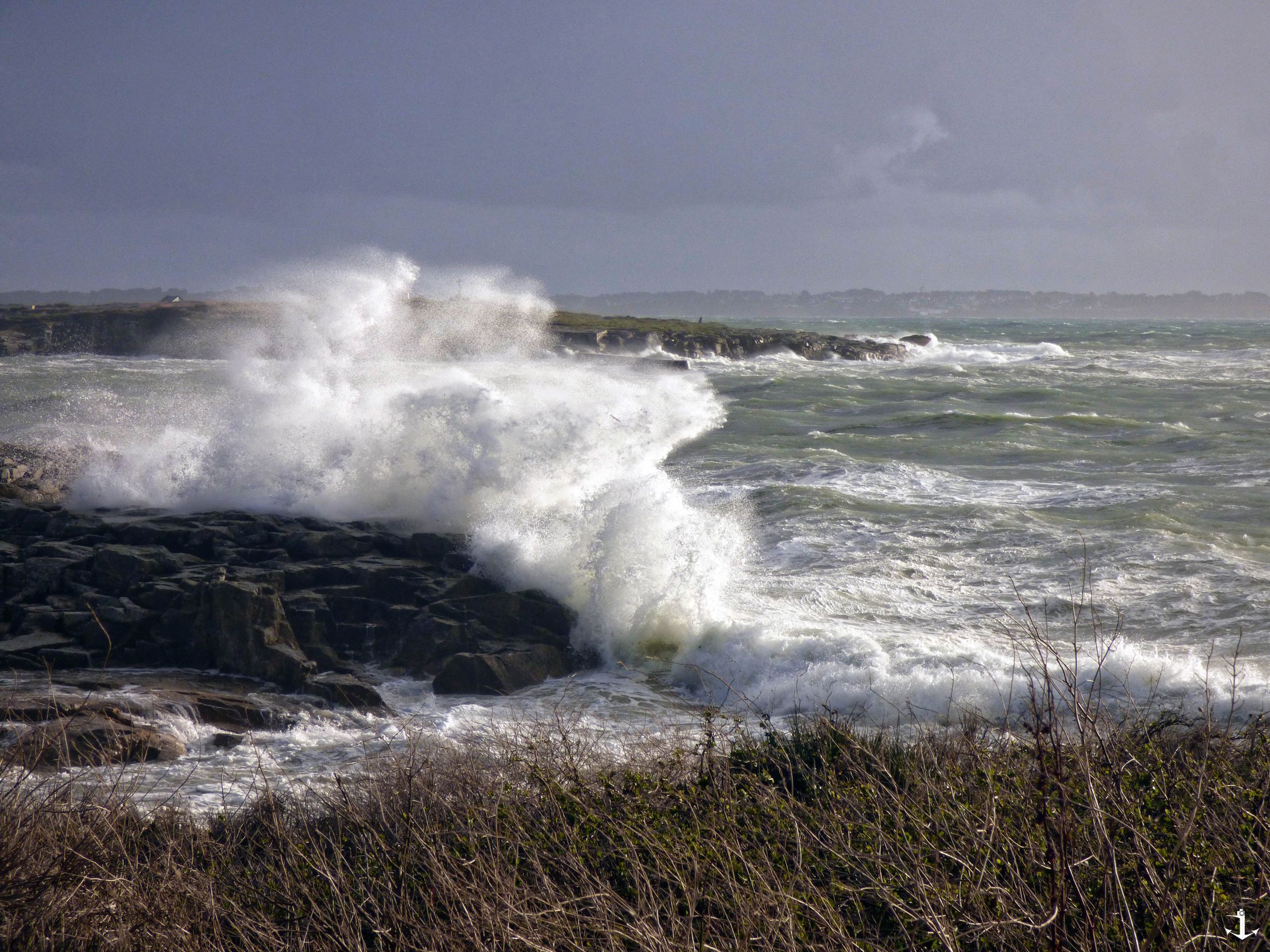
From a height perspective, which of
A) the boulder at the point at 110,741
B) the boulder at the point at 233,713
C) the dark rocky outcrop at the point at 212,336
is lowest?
the boulder at the point at 233,713

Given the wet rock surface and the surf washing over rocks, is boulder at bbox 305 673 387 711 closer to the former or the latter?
the surf washing over rocks

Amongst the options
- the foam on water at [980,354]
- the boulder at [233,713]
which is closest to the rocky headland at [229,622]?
the boulder at [233,713]

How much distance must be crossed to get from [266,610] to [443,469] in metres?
5.13

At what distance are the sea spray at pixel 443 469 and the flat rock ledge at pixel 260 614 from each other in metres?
0.88

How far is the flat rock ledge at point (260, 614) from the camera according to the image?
8508 mm

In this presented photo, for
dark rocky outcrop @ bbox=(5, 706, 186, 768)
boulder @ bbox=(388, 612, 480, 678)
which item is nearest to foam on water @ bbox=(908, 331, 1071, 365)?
boulder @ bbox=(388, 612, 480, 678)

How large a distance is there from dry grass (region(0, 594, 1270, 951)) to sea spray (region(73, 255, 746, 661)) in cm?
552

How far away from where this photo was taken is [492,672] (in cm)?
864

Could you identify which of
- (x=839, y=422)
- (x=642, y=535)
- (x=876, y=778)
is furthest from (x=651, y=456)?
(x=876, y=778)

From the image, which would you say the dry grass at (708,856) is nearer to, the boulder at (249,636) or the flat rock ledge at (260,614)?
the flat rock ledge at (260,614)

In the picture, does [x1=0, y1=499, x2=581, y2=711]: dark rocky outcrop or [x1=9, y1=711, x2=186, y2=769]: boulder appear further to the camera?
[x1=0, y1=499, x2=581, y2=711]: dark rocky outcrop

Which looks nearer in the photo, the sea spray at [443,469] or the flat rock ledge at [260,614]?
the flat rock ledge at [260,614]

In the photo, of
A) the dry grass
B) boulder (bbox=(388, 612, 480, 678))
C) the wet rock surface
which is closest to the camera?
the dry grass

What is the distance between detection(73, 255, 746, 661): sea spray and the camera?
35.3ft
